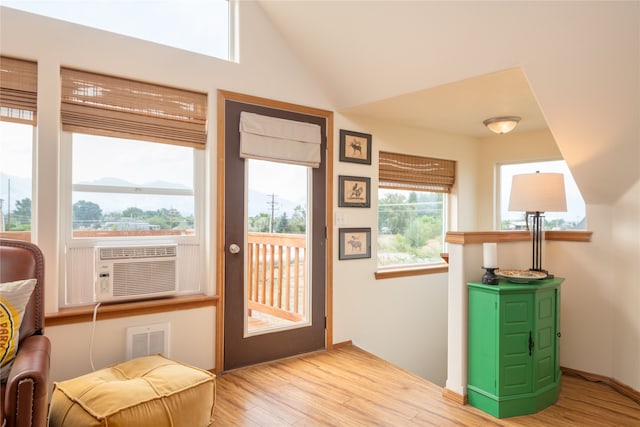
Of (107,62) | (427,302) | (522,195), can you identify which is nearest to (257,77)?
(107,62)

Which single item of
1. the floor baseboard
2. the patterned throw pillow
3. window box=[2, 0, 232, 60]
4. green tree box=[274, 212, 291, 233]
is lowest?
the floor baseboard

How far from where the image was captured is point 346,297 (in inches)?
144

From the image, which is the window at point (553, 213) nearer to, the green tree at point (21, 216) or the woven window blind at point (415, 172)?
the woven window blind at point (415, 172)

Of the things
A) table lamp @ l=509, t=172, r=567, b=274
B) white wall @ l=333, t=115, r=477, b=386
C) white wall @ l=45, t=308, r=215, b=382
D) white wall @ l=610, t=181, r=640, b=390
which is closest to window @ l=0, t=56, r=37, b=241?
white wall @ l=45, t=308, r=215, b=382

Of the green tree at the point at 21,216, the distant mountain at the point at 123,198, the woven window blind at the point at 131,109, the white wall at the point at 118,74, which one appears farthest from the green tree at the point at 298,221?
the green tree at the point at 21,216

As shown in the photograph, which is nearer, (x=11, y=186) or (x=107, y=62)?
(x=11, y=186)

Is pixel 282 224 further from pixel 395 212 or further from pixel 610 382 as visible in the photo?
pixel 610 382

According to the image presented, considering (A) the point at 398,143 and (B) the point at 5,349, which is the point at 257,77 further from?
(B) the point at 5,349

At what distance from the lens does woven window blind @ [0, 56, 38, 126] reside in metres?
2.29

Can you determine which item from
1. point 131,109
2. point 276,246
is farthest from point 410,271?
point 131,109

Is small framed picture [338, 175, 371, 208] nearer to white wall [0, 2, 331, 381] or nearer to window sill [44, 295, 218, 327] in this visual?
white wall [0, 2, 331, 381]

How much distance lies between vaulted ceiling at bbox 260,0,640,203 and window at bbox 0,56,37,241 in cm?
172

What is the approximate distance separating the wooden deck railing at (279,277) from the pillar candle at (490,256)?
1.48m

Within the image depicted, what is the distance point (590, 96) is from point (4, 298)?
10.6 ft
